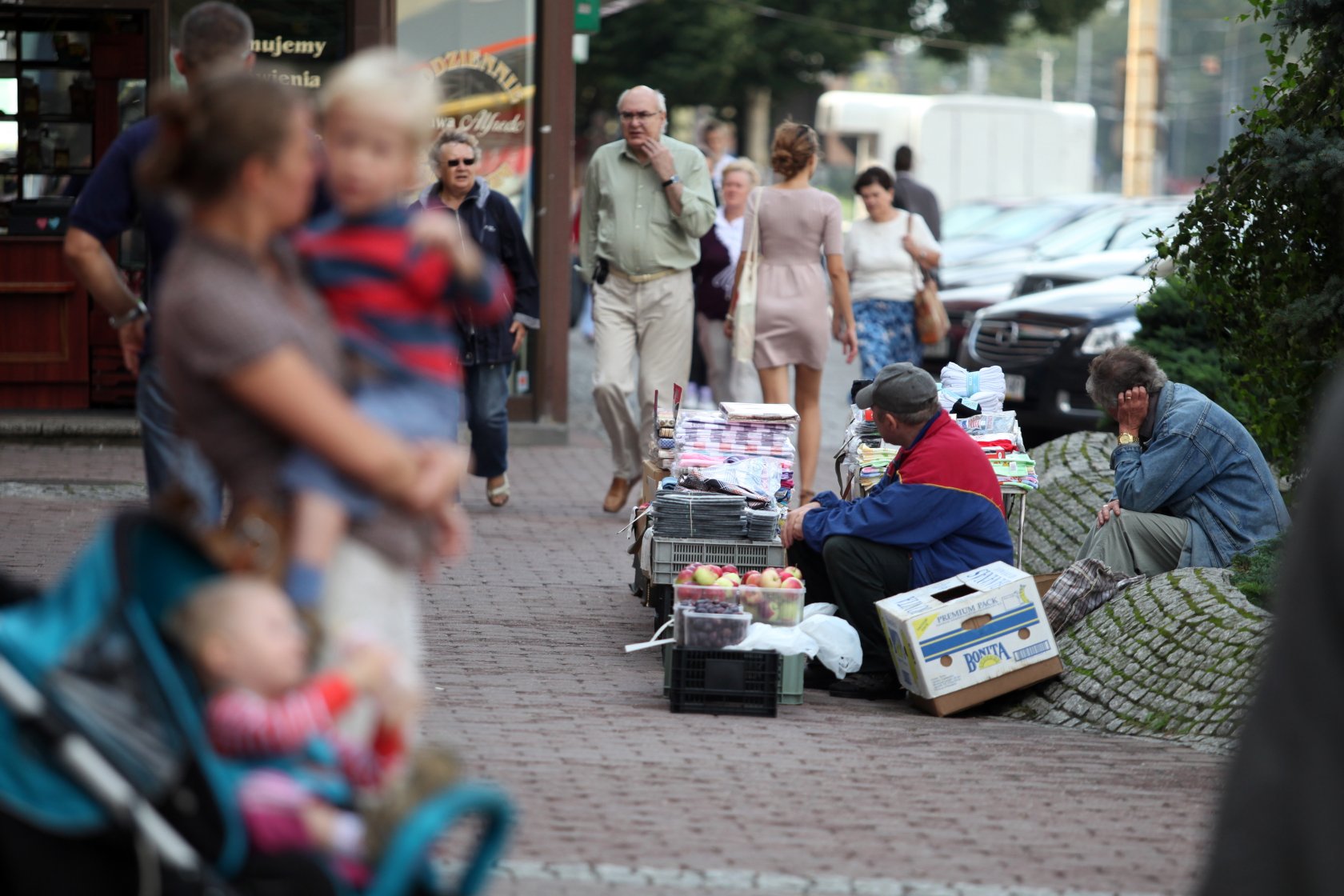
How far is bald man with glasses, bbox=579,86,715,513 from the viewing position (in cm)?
1046

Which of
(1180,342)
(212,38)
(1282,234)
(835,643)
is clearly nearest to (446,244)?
(212,38)

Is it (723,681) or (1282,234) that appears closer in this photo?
(723,681)

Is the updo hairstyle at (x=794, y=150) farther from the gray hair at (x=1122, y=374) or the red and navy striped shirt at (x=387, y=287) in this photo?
the red and navy striped shirt at (x=387, y=287)

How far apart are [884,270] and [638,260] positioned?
9.62 feet

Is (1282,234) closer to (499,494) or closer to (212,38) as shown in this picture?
(212,38)

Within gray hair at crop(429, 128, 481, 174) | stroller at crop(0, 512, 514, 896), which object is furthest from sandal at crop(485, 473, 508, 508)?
stroller at crop(0, 512, 514, 896)

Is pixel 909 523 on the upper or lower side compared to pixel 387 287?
lower

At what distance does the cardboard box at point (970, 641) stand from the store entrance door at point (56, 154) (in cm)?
764

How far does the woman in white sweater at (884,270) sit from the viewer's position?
42.7ft

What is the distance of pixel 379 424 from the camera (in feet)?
10.9

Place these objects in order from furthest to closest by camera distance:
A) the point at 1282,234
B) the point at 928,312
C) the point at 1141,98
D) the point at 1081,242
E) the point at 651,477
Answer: the point at 1141,98
the point at 1081,242
the point at 928,312
the point at 651,477
the point at 1282,234

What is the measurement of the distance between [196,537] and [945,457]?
4.60 meters

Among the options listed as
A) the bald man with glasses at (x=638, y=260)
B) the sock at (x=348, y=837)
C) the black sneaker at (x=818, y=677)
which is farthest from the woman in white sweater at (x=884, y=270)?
the sock at (x=348, y=837)

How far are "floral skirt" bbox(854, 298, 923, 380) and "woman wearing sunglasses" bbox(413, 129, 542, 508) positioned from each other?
342cm
